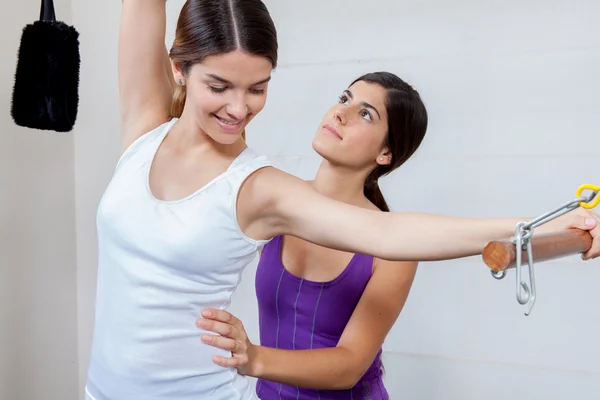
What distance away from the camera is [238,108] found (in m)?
1.23

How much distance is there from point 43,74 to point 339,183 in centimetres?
77

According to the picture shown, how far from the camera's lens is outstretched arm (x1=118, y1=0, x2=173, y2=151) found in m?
1.45

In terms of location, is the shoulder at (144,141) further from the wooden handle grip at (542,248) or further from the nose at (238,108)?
the wooden handle grip at (542,248)

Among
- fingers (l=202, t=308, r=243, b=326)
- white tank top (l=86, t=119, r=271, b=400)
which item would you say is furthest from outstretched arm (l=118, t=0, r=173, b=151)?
fingers (l=202, t=308, r=243, b=326)

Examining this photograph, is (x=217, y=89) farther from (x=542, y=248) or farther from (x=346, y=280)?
(x=346, y=280)

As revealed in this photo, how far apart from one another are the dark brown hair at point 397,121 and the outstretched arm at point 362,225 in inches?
27.5

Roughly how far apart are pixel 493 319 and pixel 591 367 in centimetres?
33

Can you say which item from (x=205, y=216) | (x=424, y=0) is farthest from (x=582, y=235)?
(x=424, y=0)

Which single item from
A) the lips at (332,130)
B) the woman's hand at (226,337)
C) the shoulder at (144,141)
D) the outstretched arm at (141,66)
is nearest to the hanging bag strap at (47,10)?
the outstretched arm at (141,66)

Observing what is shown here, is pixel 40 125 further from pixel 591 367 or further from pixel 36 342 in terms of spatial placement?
pixel 591 367

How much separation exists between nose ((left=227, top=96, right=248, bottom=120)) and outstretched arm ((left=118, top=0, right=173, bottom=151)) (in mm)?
281

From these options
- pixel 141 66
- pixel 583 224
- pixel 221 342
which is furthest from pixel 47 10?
pixel 583 224

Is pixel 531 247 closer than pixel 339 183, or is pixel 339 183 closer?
pixel 531 247

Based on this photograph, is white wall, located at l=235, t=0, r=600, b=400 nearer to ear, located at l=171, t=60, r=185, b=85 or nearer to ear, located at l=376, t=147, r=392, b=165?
ear, located at l=376, t=147, r=392, b=165
